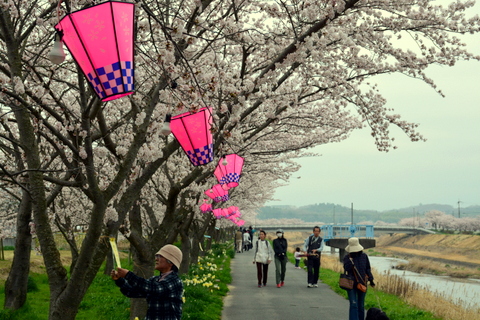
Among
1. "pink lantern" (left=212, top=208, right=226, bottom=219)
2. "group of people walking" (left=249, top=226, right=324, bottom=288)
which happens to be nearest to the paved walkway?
"group of people walking" (left=249, top=226, right=324, bottom=288)

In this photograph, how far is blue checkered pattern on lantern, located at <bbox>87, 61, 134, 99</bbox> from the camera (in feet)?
12.2

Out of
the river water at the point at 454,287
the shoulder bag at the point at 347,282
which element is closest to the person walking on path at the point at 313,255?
the river water at the point at 454,287

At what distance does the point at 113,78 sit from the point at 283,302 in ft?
31.8

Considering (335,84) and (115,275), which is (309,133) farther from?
(115,275)

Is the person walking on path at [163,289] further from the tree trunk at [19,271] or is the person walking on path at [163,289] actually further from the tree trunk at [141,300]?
the tree trunk at [19,271]

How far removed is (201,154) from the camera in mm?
6750

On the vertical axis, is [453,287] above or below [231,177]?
below

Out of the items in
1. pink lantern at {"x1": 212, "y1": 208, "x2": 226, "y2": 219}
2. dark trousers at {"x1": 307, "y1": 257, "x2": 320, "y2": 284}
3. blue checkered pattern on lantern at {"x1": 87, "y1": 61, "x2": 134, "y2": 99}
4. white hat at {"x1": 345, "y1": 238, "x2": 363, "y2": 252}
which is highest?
blue checkered pattern on lantern at {"x1": 87, "y1": 61, "x2": 134, "y2": 99}

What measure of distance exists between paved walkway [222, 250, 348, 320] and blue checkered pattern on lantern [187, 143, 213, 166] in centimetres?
469

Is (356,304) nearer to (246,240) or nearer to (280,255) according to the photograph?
(280,255)

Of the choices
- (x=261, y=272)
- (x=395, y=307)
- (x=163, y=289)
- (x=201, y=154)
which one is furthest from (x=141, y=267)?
(x=261, y=272)

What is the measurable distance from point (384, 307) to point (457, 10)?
6787 mm

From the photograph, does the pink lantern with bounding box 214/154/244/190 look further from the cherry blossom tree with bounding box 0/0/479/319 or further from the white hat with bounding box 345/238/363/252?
the white hat with bounding box 345/238/363/252

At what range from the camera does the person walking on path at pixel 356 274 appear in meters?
8.78
